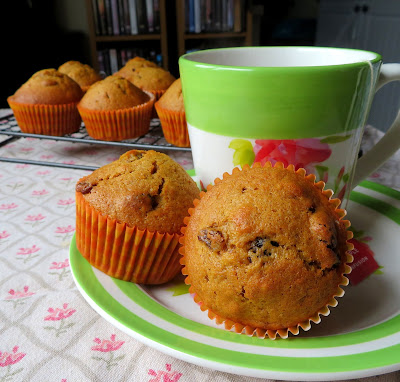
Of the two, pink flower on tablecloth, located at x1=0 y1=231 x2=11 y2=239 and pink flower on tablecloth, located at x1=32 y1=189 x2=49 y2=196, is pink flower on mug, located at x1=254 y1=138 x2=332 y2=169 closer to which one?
pink flower on tablecloth, located at x1=0 y1=231 x2=11 y2=239

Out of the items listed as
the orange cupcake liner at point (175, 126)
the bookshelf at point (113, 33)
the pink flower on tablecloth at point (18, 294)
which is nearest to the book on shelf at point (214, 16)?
the bookshelf at point (113, 33)

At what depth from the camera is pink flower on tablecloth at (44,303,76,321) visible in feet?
1.66

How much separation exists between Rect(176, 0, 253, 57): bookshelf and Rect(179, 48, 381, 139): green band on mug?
227 centimetres

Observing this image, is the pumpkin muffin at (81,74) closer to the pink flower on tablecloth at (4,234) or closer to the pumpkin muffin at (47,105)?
the pumpkin muffin at (47,105)

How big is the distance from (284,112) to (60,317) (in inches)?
15.1

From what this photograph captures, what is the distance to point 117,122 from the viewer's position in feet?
3.67

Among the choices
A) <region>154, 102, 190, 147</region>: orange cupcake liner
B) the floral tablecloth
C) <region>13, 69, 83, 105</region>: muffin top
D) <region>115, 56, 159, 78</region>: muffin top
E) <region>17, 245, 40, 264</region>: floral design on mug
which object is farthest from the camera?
<region>115, 56, 159, 78</region>: muffin top

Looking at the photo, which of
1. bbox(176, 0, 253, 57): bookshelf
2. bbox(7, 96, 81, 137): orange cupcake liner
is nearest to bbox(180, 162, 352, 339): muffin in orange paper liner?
bbox(7, 96, 81, 137): orange cupcake liner

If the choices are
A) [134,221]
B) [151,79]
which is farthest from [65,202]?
[151,79]

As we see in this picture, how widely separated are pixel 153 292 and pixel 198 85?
26 centimetres

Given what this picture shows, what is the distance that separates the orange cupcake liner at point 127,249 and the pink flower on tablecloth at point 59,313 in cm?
9

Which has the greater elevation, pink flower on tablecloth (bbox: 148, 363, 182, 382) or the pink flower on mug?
the pink flower on mug

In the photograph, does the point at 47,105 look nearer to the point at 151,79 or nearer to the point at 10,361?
the point at 151,79

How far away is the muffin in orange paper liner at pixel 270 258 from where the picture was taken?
38 cm
